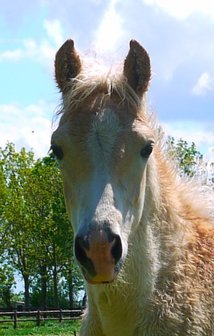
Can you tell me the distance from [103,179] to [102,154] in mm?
192

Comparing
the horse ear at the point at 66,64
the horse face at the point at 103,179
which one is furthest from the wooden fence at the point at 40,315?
the horse face at the point at 103,179

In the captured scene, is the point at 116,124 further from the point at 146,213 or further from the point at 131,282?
the point at 131,282

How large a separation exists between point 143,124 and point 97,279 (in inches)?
48.3

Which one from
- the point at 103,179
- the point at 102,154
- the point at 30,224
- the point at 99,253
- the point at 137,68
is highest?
the point at 30,224

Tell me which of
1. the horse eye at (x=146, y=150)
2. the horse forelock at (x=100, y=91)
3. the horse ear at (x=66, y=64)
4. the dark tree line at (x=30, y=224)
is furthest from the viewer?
the dark tree line at (x=30, y=224)

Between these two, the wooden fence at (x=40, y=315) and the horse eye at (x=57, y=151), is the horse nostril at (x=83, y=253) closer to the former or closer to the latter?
the horse eye at (x=57, y=151)

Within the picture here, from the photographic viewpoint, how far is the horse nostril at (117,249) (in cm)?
406

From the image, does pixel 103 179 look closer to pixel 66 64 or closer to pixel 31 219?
pixel 66 64

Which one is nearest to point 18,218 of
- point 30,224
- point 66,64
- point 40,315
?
point 30,224

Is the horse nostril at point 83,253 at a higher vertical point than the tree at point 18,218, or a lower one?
lower

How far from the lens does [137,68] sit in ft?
16.1

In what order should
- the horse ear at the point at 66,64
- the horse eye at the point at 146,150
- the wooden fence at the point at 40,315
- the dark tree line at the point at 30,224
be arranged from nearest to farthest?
the horse eye at the point at 146,150 → the horse ear at the point at 66,64 → the wooden fence at the point at 40,315 → the dark tree line at the point at 30,224

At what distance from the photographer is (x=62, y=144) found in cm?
464

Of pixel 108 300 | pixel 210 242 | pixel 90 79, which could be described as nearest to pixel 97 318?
pixel 108 300
